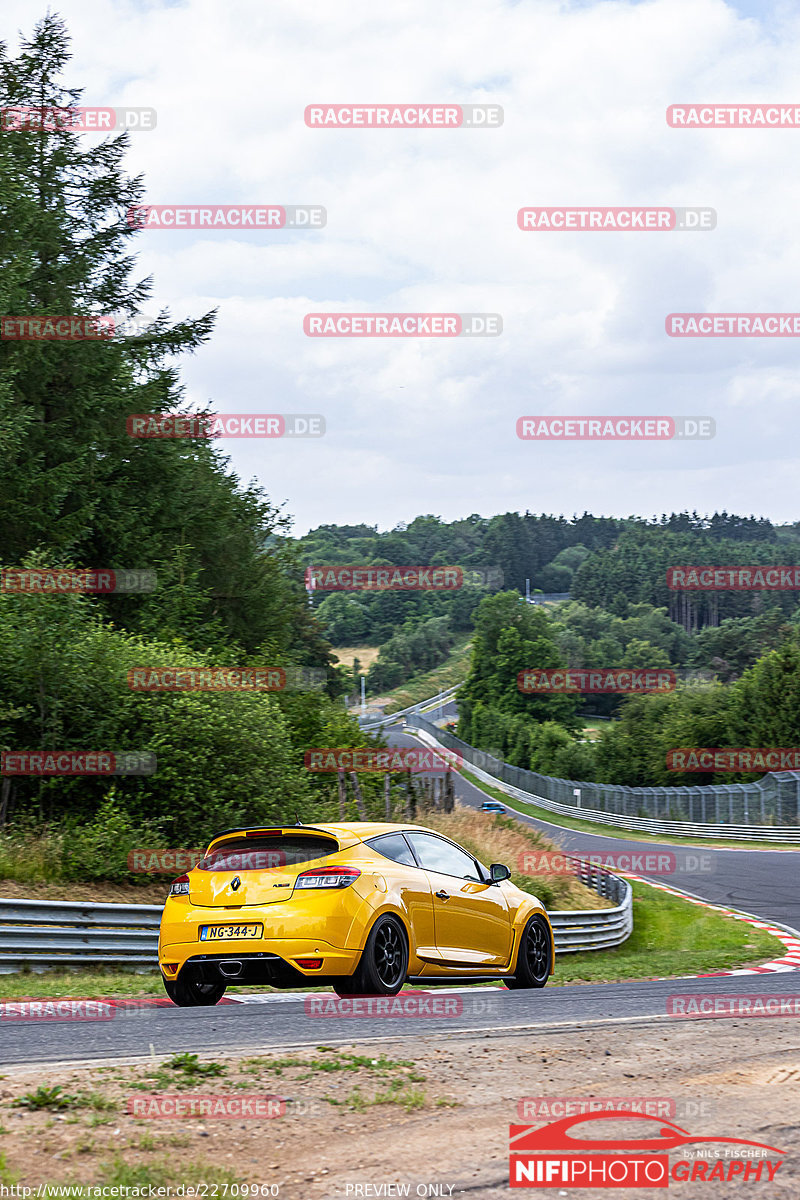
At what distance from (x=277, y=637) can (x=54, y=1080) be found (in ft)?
83.1

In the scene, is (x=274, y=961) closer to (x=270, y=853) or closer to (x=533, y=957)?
(x=270, y=853)

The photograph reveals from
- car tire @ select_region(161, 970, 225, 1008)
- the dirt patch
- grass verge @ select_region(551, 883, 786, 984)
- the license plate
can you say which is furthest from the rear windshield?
grass verge @ select_region(551, 883, 786, 984)

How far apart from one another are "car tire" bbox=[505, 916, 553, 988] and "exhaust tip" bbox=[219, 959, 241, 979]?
3128mm

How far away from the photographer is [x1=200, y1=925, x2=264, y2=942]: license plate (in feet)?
27.2

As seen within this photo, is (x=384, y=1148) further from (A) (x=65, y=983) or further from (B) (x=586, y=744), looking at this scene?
(B) (x=586, y=744)

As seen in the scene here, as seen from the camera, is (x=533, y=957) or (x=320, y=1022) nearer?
(x=320, y=1022)

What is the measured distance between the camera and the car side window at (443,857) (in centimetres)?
959

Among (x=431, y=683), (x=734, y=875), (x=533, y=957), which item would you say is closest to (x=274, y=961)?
(x=533, y=957)

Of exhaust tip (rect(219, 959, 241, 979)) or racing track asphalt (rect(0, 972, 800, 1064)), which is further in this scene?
exhaust tip (rect(219, 959, 241, 979))

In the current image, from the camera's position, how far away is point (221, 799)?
18.2 metres

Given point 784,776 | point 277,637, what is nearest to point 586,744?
point 784,776

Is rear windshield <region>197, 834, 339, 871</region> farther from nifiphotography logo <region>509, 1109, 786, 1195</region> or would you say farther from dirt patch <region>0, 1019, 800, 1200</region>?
nifiphotography logo <region>509, 1109, 786, 1195</region>

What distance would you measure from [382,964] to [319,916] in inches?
27.6

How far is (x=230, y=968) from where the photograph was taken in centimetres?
836
